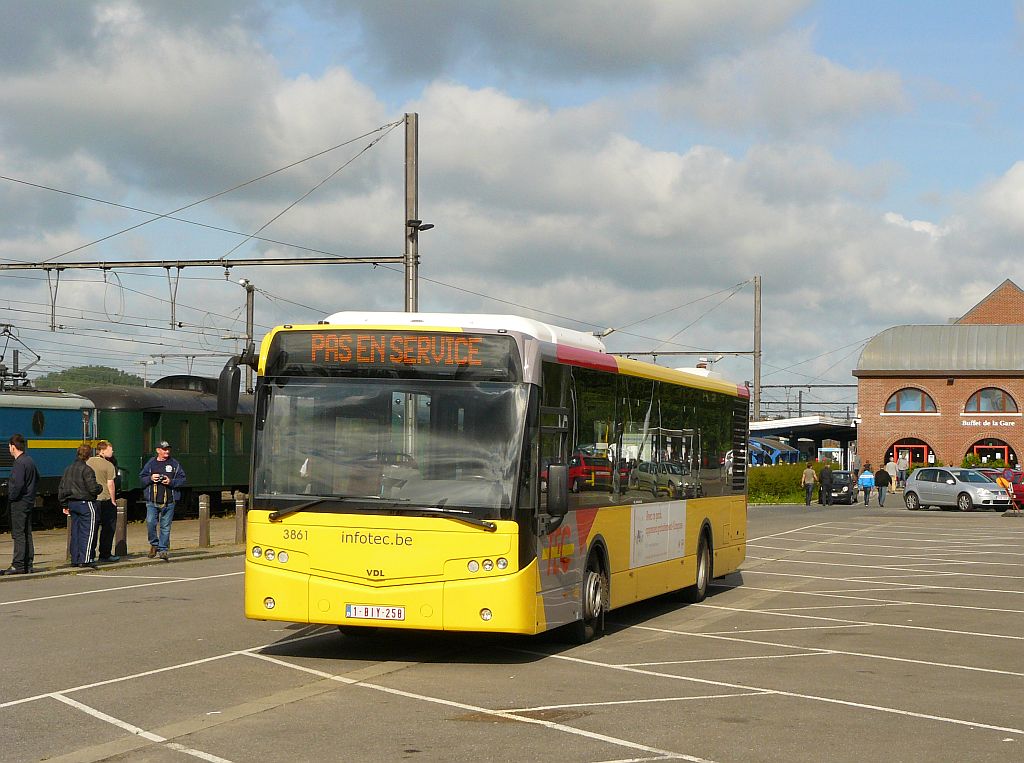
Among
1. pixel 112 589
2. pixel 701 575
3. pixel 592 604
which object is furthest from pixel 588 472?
pixel 112 589

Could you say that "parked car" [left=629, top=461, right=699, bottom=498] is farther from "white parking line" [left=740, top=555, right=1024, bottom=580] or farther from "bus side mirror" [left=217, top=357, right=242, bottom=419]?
"white parking line" [left=740, top=555, right=1024, bottom=580]

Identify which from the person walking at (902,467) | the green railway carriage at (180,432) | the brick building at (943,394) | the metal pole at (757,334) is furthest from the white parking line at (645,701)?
the brick building at (943,394)

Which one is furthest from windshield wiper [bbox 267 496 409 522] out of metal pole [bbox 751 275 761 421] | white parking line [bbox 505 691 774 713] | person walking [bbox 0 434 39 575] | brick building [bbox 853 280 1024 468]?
brick building [bbox 853 280 1024 468]

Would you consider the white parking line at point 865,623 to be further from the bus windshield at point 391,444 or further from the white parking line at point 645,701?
the bus windshield at point 391,444

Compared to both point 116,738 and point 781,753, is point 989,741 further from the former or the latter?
point 116,738

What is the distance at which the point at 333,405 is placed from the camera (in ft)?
37.7

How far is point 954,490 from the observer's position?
49.6 meters

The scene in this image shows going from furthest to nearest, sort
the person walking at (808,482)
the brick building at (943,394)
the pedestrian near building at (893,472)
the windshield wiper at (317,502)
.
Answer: the brick building at (943,394), the pedestrian near building at (893,472), the person walking at (808,482), the windshield wiper at (317,502)

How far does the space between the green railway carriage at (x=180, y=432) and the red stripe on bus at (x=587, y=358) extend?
2130cm

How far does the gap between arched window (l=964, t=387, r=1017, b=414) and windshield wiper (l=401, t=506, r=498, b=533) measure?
69.5 meters

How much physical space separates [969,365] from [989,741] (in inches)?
2830

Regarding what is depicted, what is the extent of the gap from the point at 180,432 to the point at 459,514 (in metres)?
27.3

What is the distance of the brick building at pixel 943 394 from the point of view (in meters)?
75.6

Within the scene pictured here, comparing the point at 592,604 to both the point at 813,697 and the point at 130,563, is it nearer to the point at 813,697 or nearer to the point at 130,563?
the point at 813,697
